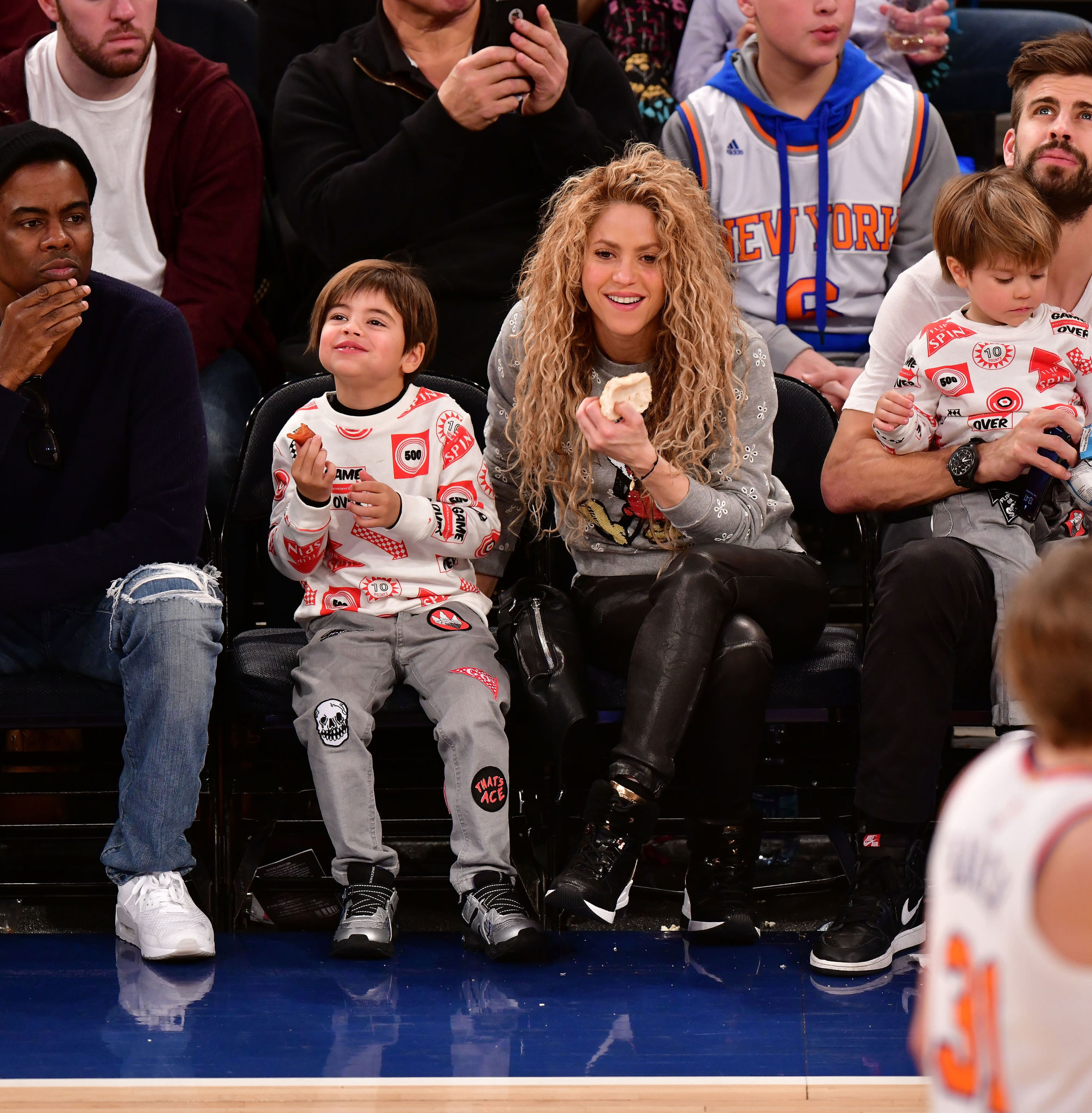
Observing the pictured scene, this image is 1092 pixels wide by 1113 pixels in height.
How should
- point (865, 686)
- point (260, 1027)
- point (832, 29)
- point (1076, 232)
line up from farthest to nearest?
1. point (832, 29)
2. point (1076, 232)
3. point (865, 686)
4. point (260, 1027)

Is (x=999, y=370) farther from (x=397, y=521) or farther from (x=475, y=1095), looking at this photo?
(x=475, y=1095)

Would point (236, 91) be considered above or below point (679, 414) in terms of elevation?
above

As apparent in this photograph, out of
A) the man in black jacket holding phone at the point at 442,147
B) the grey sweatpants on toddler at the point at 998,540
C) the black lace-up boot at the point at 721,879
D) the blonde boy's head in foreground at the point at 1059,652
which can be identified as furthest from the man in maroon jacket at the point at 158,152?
the blonde boy's head in foreground at the point at 1059,652

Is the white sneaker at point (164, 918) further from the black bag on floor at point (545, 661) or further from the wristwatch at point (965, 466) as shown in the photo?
the wristwatch at point (965, 466)

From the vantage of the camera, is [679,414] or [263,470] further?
[263,470]

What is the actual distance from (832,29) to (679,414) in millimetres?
1314

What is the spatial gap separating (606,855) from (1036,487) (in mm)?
1098

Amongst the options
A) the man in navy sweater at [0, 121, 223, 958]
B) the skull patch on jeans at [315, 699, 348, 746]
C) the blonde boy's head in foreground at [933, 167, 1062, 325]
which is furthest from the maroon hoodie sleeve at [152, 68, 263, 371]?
the blonde boy's head in foreground at [933, 167, 1062, 325]

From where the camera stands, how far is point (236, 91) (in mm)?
3900

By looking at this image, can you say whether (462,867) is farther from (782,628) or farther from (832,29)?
(832,29)

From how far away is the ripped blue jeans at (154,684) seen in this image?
2.86m

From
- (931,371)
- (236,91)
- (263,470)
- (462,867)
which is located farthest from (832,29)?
(462,867)

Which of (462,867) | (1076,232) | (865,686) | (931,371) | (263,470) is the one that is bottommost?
(462,867)

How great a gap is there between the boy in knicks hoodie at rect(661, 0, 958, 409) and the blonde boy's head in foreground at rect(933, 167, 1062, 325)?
2.37 ft
